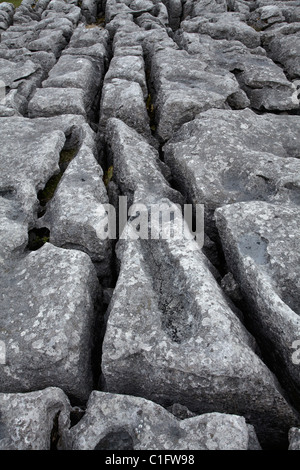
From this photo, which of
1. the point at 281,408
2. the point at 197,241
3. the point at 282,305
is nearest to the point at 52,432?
the point at 281,408

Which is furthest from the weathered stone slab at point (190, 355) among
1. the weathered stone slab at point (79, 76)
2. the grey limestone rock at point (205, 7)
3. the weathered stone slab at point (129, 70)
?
the grey limestone rock at point (205, 7)

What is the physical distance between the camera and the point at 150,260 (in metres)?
5.79

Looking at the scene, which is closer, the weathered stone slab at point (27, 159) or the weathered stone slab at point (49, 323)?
the weathered stone slab at point (49, 323)

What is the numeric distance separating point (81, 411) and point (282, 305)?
10.00 feet

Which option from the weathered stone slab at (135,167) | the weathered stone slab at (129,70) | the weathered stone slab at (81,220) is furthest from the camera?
the weathered stone slab at (129,70)

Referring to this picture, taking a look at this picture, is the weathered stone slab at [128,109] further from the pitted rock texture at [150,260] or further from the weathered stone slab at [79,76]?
the weathered stone slab at [79,76]

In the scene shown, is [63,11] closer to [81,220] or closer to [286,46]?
[286,46]

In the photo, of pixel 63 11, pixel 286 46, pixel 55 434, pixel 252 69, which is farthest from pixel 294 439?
pixel 63 11

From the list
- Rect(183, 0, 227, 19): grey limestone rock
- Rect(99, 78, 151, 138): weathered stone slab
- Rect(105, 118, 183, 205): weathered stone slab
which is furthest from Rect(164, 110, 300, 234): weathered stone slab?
Rect(183, 0, 227, 19): grey limestone rock

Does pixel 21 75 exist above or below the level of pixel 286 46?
below

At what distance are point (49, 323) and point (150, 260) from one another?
1855 millimetres

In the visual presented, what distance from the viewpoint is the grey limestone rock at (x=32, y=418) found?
3.90m

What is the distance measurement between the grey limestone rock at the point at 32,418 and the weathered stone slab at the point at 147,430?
266 millimetres

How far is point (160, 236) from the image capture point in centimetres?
595
